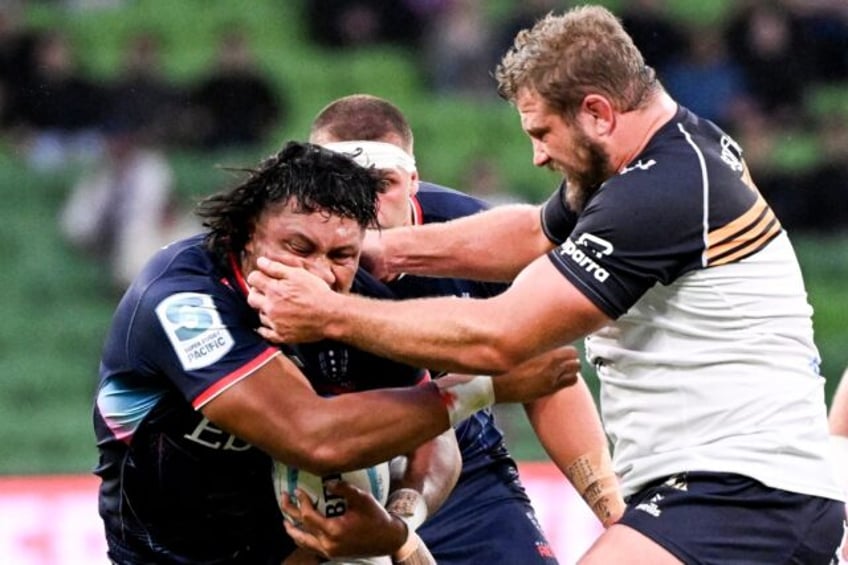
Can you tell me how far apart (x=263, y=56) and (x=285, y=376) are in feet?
29.6

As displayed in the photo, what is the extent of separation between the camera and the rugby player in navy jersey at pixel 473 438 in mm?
5738

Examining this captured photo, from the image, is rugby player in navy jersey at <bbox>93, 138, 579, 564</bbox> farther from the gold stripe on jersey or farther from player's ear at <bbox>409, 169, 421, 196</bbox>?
player's ear at <bbox>409, 169, 421, 196</bbox>

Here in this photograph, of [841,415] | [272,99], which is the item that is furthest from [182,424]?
[272,99]

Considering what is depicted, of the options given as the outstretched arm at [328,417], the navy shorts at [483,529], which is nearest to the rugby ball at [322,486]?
the outstretched arm at [328,417]

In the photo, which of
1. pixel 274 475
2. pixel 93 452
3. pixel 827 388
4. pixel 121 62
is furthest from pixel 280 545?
pixel 121 62

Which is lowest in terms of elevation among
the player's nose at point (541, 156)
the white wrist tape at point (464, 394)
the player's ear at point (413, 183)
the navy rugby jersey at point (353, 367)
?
the navy rugby jersey at point (353, 367)

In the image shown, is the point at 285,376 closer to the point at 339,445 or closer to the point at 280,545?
the point at 339,445

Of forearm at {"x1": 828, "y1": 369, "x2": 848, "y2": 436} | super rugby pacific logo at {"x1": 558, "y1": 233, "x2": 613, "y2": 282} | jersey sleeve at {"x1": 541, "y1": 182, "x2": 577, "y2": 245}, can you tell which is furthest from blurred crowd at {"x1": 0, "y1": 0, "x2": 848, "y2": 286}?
super rugby pacific logo at {"x1": 558, "y1": 233, "x2": 613, "y2": 282}

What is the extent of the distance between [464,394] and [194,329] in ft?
2.37

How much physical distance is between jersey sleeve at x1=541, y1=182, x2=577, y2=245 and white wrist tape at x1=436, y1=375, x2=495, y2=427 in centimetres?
77

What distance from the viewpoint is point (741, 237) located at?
4742 mm

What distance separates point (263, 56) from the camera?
13438 millimetres

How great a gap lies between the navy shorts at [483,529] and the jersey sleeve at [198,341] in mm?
1319

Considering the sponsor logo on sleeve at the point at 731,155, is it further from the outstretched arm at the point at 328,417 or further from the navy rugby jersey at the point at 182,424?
the navy rugby jersey at the point at 182,424
